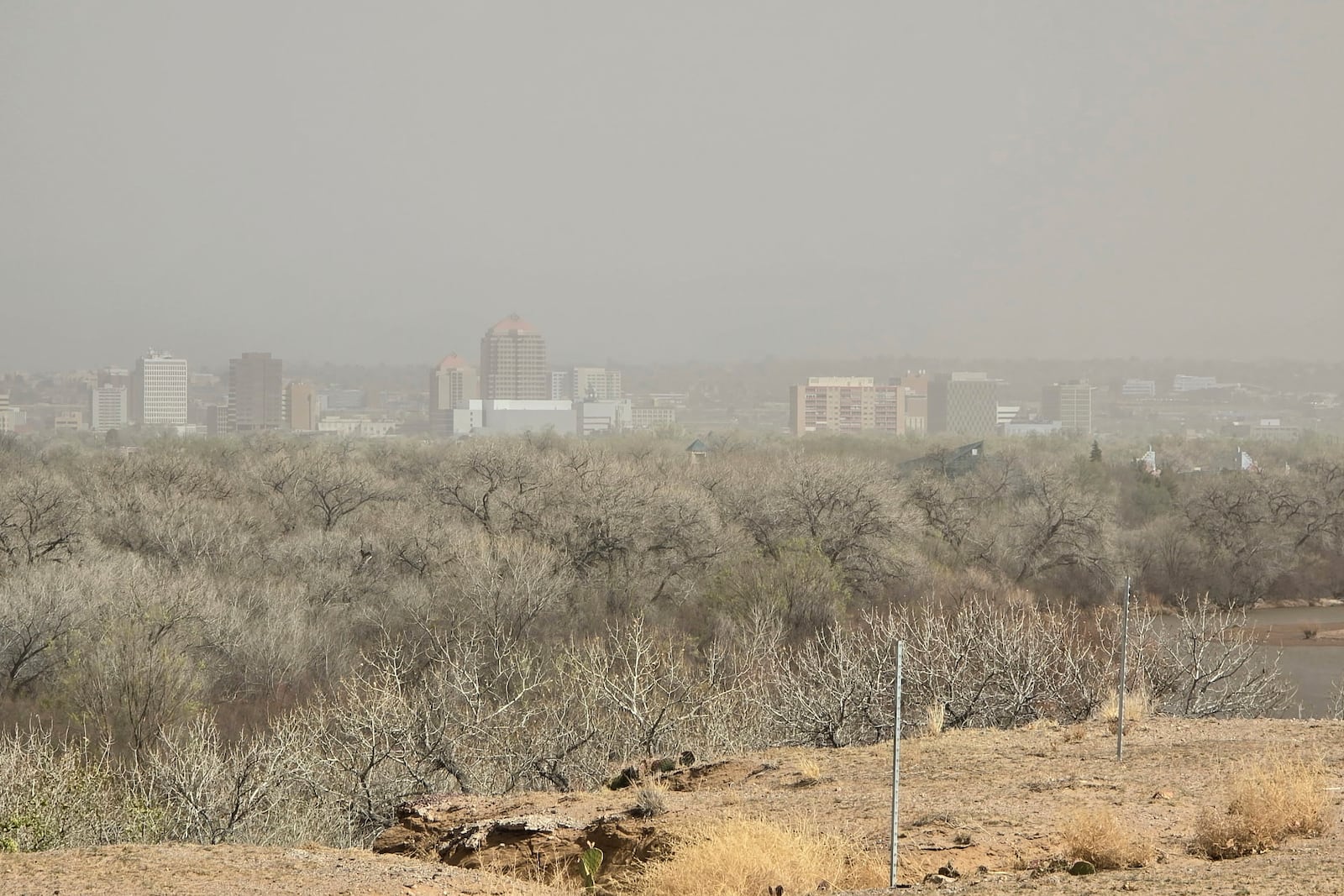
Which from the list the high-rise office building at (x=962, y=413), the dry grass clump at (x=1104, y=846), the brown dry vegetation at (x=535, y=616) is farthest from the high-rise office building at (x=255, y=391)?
the dry grass clump at (x=1104, y=846)

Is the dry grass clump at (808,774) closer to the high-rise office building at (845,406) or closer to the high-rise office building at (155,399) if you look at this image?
the high-rise office building at (845,406)

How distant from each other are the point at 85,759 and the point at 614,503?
2480 centimetres

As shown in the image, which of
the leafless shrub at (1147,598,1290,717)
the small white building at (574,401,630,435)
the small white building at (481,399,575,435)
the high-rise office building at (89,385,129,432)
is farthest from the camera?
the small white building at (481,399,575,435)

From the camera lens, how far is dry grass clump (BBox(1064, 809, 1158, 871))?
31.2 ft

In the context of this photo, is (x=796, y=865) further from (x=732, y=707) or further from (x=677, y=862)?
(x=732, y=707)

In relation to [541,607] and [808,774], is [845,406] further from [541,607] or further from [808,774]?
[808,774]

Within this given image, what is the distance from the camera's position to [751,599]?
119ft

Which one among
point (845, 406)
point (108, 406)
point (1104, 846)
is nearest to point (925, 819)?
point (1104, 846)

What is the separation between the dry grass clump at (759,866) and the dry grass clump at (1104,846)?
1.45 m

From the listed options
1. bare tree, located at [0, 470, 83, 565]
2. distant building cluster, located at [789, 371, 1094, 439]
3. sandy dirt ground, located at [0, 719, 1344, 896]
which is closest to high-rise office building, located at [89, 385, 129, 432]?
distant building cluster, located at [789, 371, 1094, 439]

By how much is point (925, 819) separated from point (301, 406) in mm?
182313

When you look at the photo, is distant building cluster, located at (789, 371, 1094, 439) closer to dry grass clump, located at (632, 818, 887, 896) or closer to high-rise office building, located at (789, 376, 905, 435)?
high-rise office building, located at (789, 376, 905, 435)

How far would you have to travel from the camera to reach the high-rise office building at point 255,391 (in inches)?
7308

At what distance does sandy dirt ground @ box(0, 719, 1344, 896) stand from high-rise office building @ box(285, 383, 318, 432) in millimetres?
170584
